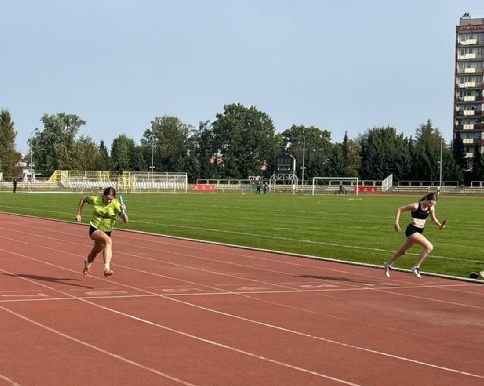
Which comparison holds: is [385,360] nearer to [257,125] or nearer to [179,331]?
[179,331]

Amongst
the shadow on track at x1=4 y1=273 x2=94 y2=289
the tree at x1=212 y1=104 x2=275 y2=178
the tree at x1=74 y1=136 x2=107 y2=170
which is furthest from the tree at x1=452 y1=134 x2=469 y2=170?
the shadow on track at x1=4 y1=273 x2=94 y2=289

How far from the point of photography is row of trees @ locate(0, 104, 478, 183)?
437 feet

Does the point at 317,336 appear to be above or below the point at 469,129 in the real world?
below

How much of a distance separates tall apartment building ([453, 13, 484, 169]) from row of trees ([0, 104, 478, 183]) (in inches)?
213

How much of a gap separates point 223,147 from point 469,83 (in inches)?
1874

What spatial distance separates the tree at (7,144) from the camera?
117 metres

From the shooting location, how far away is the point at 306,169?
131 m

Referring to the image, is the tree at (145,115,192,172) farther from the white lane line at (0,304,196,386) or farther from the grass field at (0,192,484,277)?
the white lane line at (0,304,196,386)

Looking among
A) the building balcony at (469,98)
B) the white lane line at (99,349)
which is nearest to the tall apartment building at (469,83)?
the building balcony at (469,98)

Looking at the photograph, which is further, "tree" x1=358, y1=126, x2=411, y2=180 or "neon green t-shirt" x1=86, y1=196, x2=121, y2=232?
"tree" x1=358, y1=126, x2=411, y2=180

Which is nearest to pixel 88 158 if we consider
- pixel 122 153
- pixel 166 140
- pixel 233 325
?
pixel 122 153

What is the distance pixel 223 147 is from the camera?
149250mm

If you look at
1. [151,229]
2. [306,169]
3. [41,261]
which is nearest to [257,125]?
[306,169]

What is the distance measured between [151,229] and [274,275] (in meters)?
13.5
